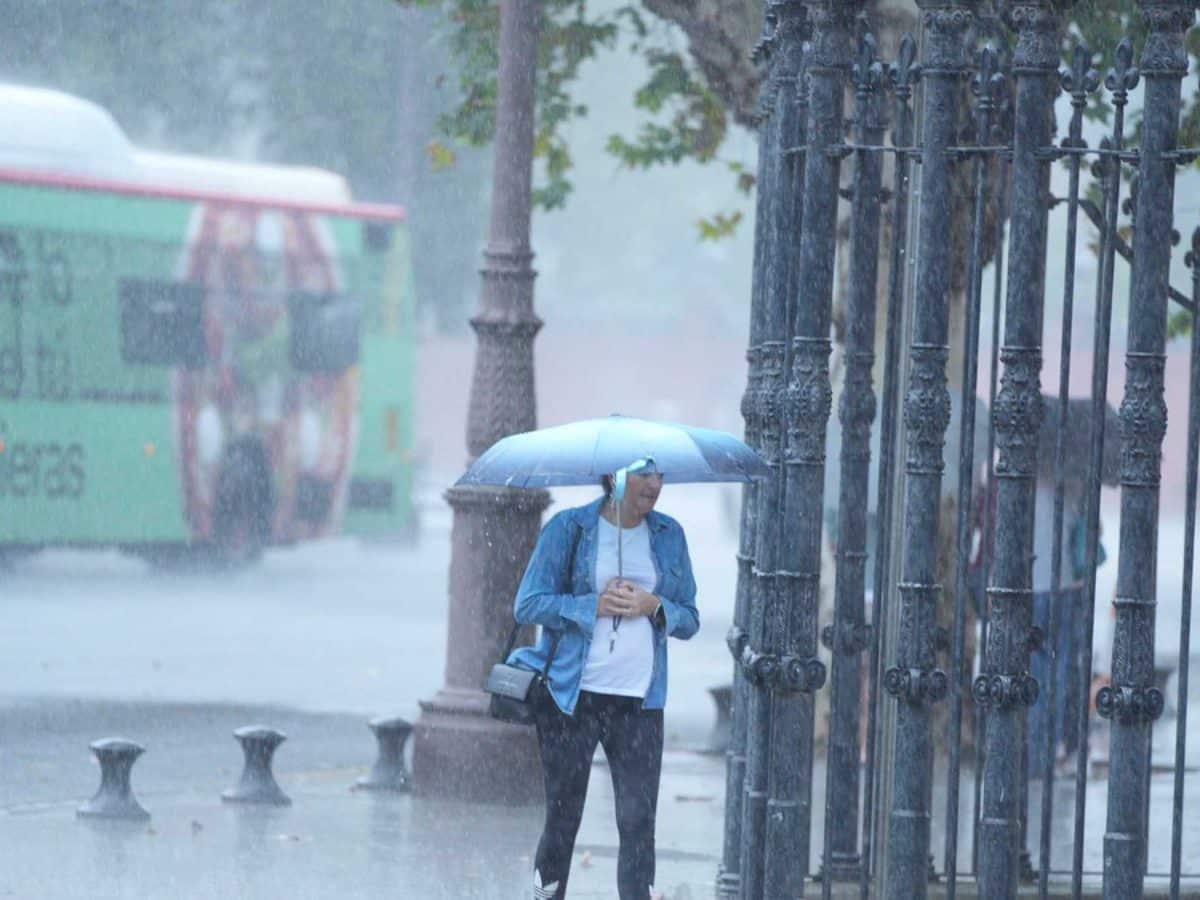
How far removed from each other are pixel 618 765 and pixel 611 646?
1.20ft

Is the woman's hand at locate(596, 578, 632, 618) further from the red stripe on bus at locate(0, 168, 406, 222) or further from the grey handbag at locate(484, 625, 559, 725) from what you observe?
the red stripe on bus at locate(0, 168, 406, 222)

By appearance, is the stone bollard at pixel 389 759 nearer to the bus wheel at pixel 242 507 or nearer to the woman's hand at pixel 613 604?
the woman's hand at pixel 613 604

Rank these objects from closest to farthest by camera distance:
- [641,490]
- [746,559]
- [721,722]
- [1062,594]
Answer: [641,490] < [746,559] < [1062,594] < [721,722]

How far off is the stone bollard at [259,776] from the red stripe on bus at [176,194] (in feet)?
45.4

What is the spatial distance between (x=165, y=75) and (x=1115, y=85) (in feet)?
102

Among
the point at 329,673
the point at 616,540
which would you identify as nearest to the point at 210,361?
the point at 329,673

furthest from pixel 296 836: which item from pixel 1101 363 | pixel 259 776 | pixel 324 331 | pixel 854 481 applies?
pixel 324 331

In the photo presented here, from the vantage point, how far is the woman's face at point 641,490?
7531mm

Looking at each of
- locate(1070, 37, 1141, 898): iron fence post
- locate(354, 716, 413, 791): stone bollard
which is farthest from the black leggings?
locate(354, 716, 413, 791): stone bollard

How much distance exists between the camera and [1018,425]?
6.24 meters

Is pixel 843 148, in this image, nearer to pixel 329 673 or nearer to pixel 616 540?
pixel 616 540

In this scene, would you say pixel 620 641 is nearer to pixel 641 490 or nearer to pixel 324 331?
pixel 641 490

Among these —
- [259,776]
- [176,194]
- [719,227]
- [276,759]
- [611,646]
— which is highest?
[176,194]

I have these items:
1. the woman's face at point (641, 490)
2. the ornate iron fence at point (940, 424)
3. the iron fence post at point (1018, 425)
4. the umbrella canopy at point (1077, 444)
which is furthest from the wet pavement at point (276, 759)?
the iron fence post at point (1018, 425)
